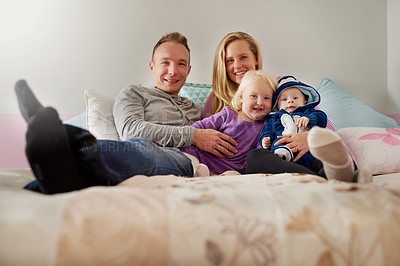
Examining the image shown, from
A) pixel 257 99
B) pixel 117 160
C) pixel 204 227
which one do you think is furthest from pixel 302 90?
pixel 204 227

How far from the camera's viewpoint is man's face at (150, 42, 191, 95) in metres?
1.49

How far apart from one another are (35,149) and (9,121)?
5.22 ft

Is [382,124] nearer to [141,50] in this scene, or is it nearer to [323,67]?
[323,67]

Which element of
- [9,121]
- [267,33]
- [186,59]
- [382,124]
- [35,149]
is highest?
[267,33]

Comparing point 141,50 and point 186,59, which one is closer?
point 186,59

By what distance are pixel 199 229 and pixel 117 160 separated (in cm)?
37

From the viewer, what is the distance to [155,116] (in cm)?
138

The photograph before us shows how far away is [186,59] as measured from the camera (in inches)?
60.7

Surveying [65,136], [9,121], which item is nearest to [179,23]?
[9,121]

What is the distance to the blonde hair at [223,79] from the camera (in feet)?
5.16

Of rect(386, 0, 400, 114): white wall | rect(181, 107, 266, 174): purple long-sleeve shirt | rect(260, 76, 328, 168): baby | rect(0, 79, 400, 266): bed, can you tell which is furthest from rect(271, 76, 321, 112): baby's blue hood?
rect(386, 0, 400, 114): white wall

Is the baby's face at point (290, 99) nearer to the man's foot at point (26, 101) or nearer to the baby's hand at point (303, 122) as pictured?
the baby's hand at point (303, 122)

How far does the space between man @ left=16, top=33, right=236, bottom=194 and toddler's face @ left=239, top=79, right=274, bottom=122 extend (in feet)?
0.50

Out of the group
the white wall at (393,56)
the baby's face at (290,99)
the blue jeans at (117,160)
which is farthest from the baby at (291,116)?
the white wall at (393,56)
